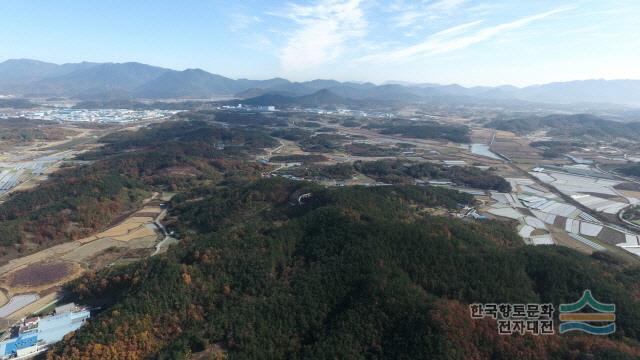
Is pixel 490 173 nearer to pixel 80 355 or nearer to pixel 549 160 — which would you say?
pixel 549 160

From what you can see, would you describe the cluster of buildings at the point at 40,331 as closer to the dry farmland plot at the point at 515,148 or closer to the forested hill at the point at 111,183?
the forested hill at the point at 111,183

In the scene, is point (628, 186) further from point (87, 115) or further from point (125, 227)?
point (87, 115)

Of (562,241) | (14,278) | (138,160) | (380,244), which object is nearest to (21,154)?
(138,160)

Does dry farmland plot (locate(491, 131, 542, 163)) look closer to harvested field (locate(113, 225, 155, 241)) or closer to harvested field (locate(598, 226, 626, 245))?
harvested field (locate(598, 226, 626, 245))

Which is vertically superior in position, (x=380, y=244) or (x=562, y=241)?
(x=380, y=244)

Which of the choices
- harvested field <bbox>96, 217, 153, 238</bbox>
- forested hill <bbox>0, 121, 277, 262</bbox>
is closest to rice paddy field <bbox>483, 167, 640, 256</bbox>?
forested hill <bbox>0, 121, 277, 262</bbox>

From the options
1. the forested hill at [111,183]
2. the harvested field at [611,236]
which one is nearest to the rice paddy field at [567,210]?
the harvested field at [611,236]
